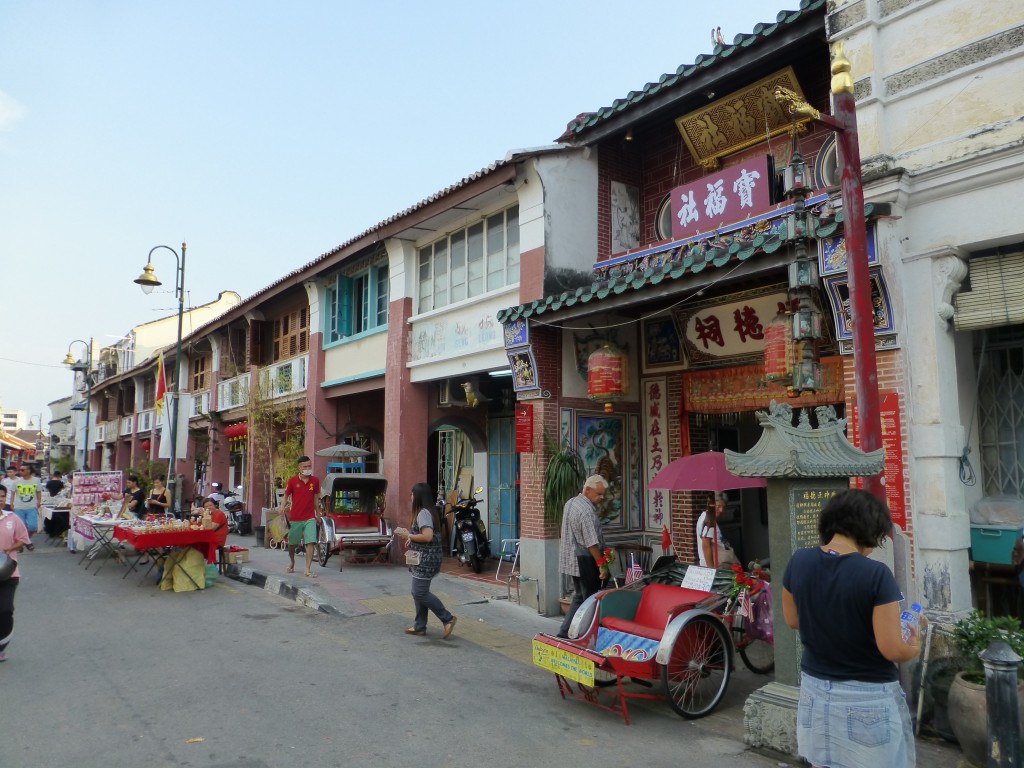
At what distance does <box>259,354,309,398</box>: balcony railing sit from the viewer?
1750cm

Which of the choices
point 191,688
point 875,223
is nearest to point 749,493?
point 875,223

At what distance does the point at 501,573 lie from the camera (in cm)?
1302

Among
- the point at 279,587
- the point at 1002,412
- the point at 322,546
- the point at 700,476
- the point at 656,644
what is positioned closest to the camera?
the point at 656,644

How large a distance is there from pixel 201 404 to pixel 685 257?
1986 cm

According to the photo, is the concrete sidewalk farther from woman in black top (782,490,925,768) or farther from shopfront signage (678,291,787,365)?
shopfront signage (678,291,787,365)

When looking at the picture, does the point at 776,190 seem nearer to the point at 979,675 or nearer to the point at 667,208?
the point at 667,208

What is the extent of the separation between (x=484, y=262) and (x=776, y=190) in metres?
5.01

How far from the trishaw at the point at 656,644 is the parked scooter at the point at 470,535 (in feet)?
20.8

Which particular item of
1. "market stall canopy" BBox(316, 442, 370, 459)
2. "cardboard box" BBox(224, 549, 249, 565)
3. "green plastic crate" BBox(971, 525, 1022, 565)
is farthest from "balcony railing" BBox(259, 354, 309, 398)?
"green plastic crate" BBox(971, 525, 1022, 565)

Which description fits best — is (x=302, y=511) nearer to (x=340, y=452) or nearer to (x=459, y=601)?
A: (x=340, y=452)

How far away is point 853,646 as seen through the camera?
3027mm

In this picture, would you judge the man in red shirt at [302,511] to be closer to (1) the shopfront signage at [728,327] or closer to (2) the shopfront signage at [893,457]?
(1) the shopfront signage at [728,327]

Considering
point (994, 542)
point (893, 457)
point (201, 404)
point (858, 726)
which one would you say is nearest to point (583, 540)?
point (893, 457)

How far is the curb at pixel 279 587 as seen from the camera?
981 cm
